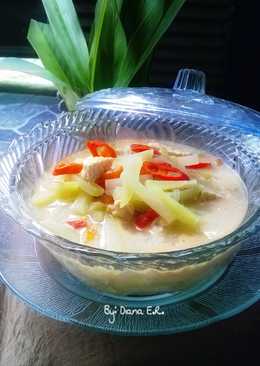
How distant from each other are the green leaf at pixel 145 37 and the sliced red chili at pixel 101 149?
0.29 m

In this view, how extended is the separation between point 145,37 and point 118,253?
1.94 feet

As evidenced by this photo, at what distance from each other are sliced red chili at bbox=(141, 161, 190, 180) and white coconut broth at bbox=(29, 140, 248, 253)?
0.01 metres

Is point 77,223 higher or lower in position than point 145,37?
lower

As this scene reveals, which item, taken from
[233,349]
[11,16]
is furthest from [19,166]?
[11,16]

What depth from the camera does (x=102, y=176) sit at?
0.75m

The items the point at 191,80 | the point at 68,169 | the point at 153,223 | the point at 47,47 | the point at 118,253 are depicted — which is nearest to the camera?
the point at 118,253

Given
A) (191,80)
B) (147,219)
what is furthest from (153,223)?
(191,80)

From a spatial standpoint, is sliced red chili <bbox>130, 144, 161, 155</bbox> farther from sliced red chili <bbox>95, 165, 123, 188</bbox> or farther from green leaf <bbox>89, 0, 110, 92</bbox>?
green leaf <bbox>89, 0, 110, 92</bbox>

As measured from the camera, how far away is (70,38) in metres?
1.13

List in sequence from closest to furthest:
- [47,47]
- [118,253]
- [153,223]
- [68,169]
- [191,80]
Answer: [118,253], [153,223], [68,169], [191,80], [47,47]

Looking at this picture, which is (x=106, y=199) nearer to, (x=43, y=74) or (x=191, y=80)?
(x=191, y=80)

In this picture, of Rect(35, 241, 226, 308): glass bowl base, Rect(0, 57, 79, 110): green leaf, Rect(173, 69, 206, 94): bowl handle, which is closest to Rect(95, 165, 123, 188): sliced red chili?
Rect(35, 241, 226, 308): glass bowl base

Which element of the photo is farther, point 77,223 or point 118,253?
point 77,223

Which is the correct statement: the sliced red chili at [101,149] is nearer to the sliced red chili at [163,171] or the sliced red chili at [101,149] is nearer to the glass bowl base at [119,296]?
the sliced red chili at [163,171]
